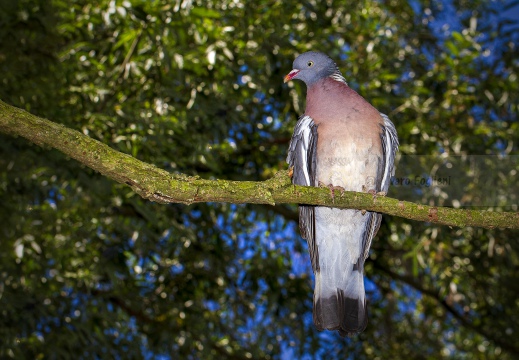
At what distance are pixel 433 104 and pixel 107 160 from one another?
331 cm

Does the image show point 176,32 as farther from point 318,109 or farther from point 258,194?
point 258,194

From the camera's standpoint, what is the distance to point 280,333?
439cm

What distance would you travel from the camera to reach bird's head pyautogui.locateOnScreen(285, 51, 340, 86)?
2463mm

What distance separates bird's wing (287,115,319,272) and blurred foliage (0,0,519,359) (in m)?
0.90

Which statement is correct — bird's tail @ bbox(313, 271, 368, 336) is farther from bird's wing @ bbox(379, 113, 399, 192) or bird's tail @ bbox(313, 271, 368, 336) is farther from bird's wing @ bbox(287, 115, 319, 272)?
bird's wing @ bbox(379, 113, 399, 192)

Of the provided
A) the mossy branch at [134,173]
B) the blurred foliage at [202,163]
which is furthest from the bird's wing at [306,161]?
the blurred foliage at [202,163]

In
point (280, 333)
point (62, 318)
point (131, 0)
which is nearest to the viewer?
point (131, 0)

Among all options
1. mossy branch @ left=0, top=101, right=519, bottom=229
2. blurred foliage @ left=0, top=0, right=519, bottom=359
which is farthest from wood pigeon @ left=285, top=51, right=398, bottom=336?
blurred foliage @ left=0, top=0, right=519, bottom=359

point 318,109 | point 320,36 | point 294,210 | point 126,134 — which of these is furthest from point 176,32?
point 294,210

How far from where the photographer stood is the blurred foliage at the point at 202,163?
3279 millimetres

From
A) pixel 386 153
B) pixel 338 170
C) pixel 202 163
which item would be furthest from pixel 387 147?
pixel 202 163

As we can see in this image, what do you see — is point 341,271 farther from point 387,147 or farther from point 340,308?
point 387,147

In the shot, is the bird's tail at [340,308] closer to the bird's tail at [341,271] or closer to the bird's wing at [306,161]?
the bird's tail at [341,271]

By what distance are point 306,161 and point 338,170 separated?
123 mm
